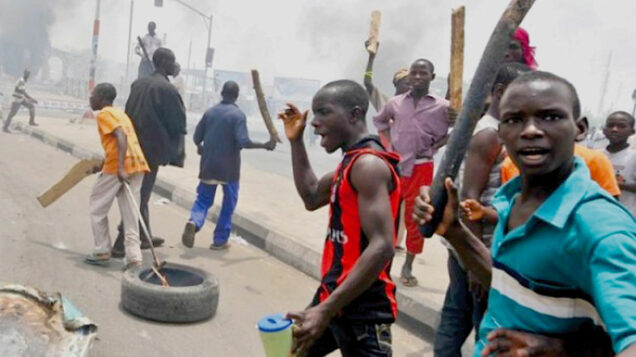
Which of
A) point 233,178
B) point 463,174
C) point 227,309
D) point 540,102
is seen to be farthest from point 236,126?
point 540,102

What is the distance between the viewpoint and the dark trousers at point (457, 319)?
9.39 ft

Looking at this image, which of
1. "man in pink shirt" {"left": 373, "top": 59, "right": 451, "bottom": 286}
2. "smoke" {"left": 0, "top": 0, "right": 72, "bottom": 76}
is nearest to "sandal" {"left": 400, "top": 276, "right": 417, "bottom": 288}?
"man in pink shirt" {"left": 373, "top": 59, "right": 451, "bottom": 286}

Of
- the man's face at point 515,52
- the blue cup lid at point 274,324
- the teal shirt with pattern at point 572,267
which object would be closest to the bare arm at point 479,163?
the man's face at point 515,52

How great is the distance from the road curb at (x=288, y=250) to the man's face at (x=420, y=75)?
1.73 metres

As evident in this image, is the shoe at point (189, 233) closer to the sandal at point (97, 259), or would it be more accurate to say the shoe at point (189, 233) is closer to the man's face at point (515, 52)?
the sandal at point (97, 259)

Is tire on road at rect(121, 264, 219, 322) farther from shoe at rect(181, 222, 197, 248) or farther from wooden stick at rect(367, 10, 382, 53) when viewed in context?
wooden stick at rect(367, 10, 382, 53)

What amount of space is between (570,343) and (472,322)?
1601 millimetres

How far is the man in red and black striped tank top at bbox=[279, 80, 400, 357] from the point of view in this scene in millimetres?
2285

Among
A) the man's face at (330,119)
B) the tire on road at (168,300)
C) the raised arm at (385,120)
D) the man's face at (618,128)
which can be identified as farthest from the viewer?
the raised arm at (385,120)

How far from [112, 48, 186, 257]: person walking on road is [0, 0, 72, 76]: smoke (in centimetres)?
5166

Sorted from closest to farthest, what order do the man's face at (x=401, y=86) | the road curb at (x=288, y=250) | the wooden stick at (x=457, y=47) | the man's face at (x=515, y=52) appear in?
the wooden stick at (x=457, y=47)
the man's face at (x=515, y=52)
the road curb at (x=288, y=250)
the man's face at (x=401, y=86)

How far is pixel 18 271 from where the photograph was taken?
4996mm

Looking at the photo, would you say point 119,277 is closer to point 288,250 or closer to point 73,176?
point 73,176

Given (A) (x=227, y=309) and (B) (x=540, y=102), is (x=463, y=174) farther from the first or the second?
(A) (x=227, y=309)
